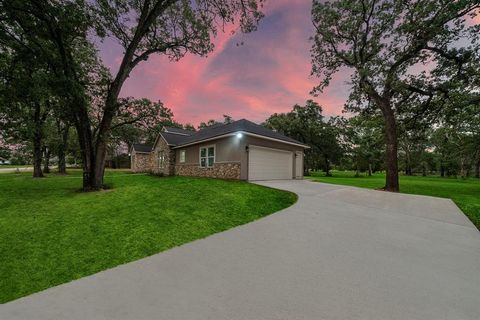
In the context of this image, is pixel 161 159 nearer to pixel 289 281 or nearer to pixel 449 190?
pixel 289 281

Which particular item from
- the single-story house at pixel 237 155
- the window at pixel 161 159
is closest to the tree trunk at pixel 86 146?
the single-story house at pixel 237 155

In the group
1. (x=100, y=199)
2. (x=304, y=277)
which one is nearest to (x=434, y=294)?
(x=304, y=277)

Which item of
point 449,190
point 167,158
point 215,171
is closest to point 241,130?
point 215,171

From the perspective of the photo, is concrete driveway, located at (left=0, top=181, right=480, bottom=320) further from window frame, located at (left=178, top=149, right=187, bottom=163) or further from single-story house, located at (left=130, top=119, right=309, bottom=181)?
window frame, located at (left=178, top=149, right=187, bottom=163)

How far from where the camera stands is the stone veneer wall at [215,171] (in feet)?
38.8

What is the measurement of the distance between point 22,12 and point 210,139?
9.35m

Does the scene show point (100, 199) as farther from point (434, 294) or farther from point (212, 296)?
point (434, 294)

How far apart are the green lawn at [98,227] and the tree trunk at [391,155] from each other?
665 cm

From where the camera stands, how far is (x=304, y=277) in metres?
2.49

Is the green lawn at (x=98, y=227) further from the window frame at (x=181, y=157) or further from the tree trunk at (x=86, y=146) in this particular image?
the window frame at (x=181, y=157)

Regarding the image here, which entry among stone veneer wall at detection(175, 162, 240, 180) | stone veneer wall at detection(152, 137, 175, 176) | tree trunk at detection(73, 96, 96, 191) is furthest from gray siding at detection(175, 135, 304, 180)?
tree trunk at detection(73, 96, 96, 191)

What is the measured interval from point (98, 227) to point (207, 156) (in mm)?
9876

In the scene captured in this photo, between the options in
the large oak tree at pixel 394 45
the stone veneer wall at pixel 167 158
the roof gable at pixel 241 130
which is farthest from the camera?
the stone veneer wall at pixel 167 158

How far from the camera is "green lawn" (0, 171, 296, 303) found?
287cm
